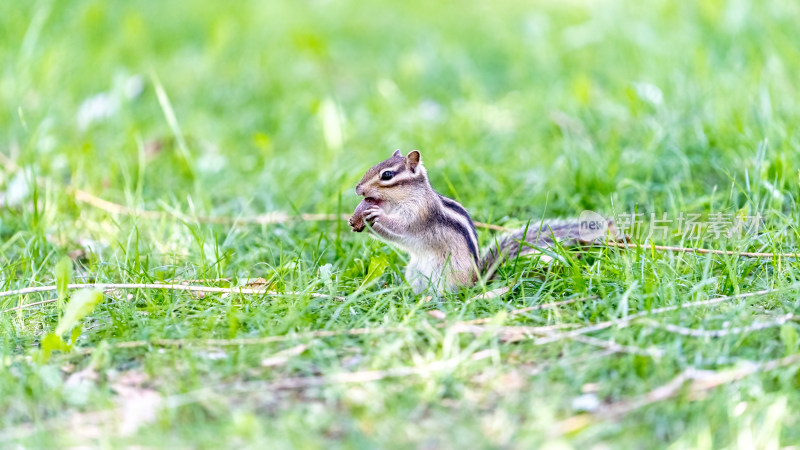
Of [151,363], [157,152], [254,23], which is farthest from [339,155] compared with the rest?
[254,23]

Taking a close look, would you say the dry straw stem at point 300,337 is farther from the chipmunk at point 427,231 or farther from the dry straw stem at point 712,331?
the chipmunk at point 427,231

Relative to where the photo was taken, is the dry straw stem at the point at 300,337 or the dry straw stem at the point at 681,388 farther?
the dry straw stem at the point at 300,337

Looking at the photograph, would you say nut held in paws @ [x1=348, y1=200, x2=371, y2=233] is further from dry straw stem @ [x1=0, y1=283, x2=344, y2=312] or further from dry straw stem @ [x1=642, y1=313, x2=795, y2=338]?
dry straw stem @ [x1=642, y1=313, x2=795, y2=338]

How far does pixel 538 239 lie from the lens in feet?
10.5

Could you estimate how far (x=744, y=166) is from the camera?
3.91m

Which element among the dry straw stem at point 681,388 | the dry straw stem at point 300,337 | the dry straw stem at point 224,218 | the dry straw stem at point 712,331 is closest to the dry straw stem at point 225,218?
the dry straw stem at point 224,218

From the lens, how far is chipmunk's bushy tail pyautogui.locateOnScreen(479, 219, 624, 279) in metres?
3.13

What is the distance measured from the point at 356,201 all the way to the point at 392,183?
0.98 metres

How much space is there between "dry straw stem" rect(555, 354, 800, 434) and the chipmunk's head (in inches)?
47.9

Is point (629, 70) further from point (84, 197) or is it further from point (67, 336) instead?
point (67, 336)

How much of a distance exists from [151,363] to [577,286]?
53.6 inches

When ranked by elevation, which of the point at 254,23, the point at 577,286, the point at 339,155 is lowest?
the point at 577,286

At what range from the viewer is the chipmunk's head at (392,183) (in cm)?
322

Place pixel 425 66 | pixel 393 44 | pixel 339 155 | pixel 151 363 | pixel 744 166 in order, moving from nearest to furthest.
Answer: pixel 151 363 < pixel 744 166 < pixel 339 155 < pixel 425 66 < pixel 393 44
